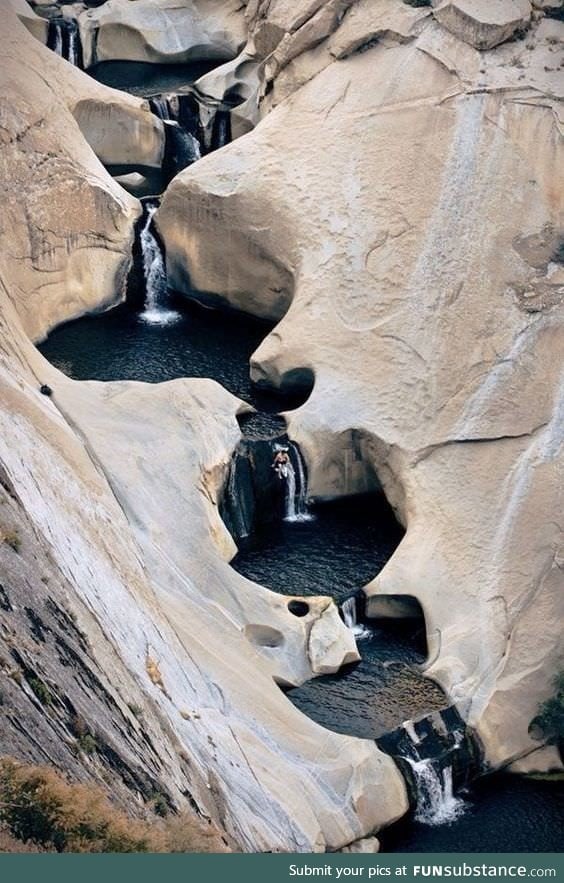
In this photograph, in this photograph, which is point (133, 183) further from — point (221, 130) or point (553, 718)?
point (553, 718)

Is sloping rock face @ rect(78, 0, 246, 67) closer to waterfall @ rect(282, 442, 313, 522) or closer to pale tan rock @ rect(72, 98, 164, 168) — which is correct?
pale tan rock @ rect(72, 98, 164, 168)

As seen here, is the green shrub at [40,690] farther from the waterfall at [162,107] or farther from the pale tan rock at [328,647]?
the waterfall at [162,107]

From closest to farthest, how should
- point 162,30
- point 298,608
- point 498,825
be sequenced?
point 498,825 < point 298,608 < point 162,30

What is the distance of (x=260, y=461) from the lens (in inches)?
1817

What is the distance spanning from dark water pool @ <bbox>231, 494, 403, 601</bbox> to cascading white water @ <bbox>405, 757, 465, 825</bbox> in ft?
19.0

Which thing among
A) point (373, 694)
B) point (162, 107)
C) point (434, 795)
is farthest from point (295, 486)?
point (162, 107)

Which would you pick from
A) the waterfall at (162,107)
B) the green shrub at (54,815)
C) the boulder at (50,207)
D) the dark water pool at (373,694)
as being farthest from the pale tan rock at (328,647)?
the waterfall at (162,107)

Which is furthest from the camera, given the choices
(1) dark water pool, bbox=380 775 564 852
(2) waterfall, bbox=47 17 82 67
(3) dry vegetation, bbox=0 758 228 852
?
(2) waterfall, bbox=47 17 82 67

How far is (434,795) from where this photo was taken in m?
37.9

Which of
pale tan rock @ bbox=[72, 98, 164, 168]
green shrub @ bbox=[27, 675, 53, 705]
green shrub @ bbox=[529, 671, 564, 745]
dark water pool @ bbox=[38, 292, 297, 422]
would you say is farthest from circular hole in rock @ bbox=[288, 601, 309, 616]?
pale tan rock @ bbox=[72, 98, 164, 168]

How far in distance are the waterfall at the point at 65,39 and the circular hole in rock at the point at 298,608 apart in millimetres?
33887

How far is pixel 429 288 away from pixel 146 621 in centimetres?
1745

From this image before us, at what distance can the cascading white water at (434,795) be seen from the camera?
3750cm

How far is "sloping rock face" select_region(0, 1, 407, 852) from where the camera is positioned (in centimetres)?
2869
